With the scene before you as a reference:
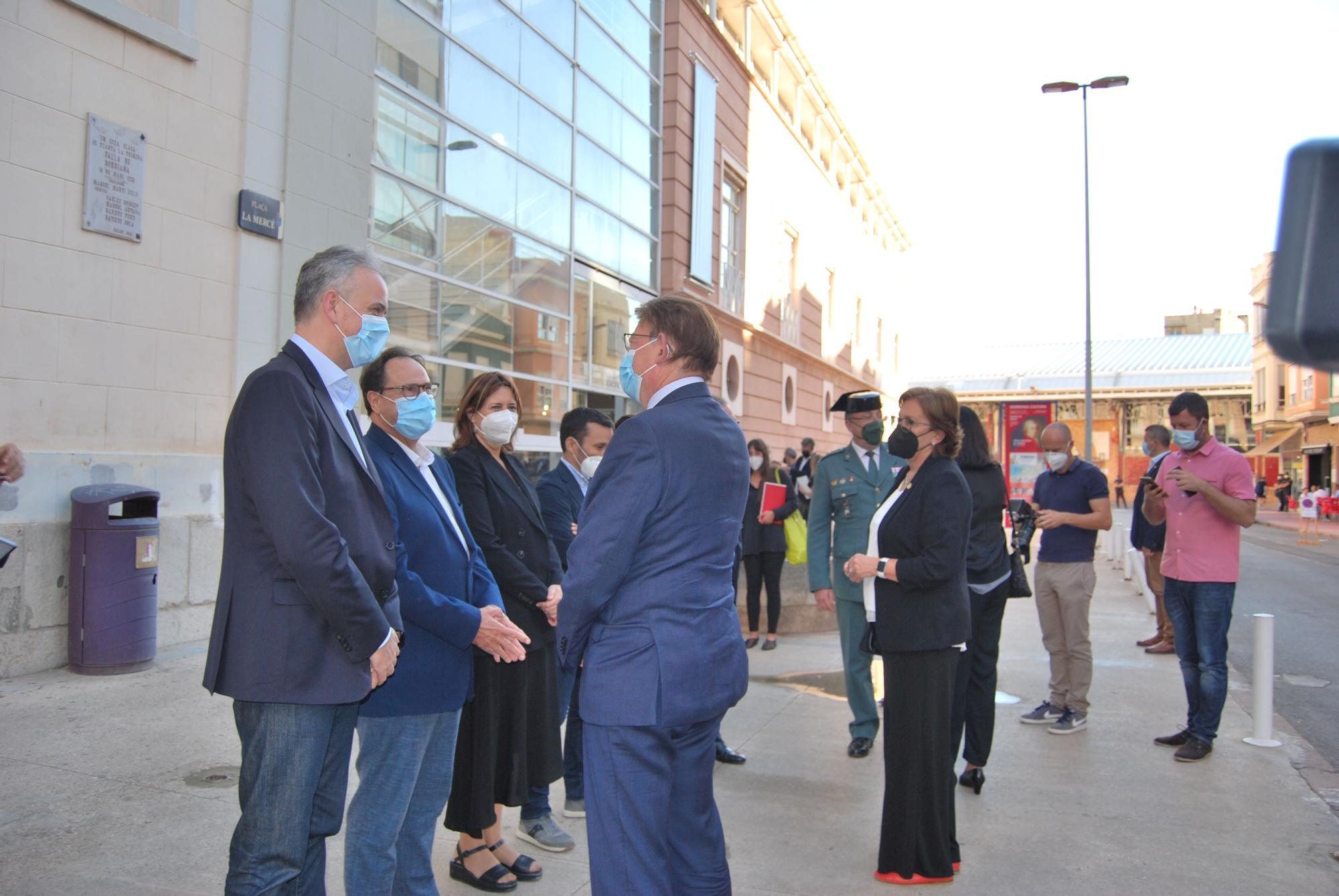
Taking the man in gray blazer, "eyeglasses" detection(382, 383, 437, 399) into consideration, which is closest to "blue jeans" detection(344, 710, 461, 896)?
the man in gray blazer

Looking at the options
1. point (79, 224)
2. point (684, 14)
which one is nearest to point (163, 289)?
point (79, 224)

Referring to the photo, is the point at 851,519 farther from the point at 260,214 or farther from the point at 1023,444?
the point at 1023,444

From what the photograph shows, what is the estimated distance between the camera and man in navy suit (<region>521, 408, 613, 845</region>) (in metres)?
4.61

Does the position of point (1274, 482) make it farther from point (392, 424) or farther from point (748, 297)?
point (392, 424)

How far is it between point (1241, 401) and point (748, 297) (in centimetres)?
4657

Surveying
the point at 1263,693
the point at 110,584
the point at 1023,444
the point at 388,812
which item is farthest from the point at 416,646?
the point at 1023,444

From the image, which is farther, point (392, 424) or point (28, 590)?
point (28, 590)

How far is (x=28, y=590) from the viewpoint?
6.13 metres

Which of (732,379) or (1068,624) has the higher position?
(732,379)

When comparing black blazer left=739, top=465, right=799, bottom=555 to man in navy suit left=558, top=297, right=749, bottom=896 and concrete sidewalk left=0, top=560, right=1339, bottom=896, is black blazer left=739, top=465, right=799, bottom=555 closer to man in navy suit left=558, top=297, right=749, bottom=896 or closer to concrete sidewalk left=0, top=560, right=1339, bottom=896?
concrete sidewalk left=0, top=560, right=1339, bottom=896

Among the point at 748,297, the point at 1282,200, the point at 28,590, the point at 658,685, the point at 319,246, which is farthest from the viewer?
the point at 748,297

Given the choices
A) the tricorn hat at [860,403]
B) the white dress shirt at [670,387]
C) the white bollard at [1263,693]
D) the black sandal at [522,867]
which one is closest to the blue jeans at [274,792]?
the white dress shirt at [670,387]

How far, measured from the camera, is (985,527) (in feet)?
16.3

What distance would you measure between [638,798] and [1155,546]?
7.20 meters
